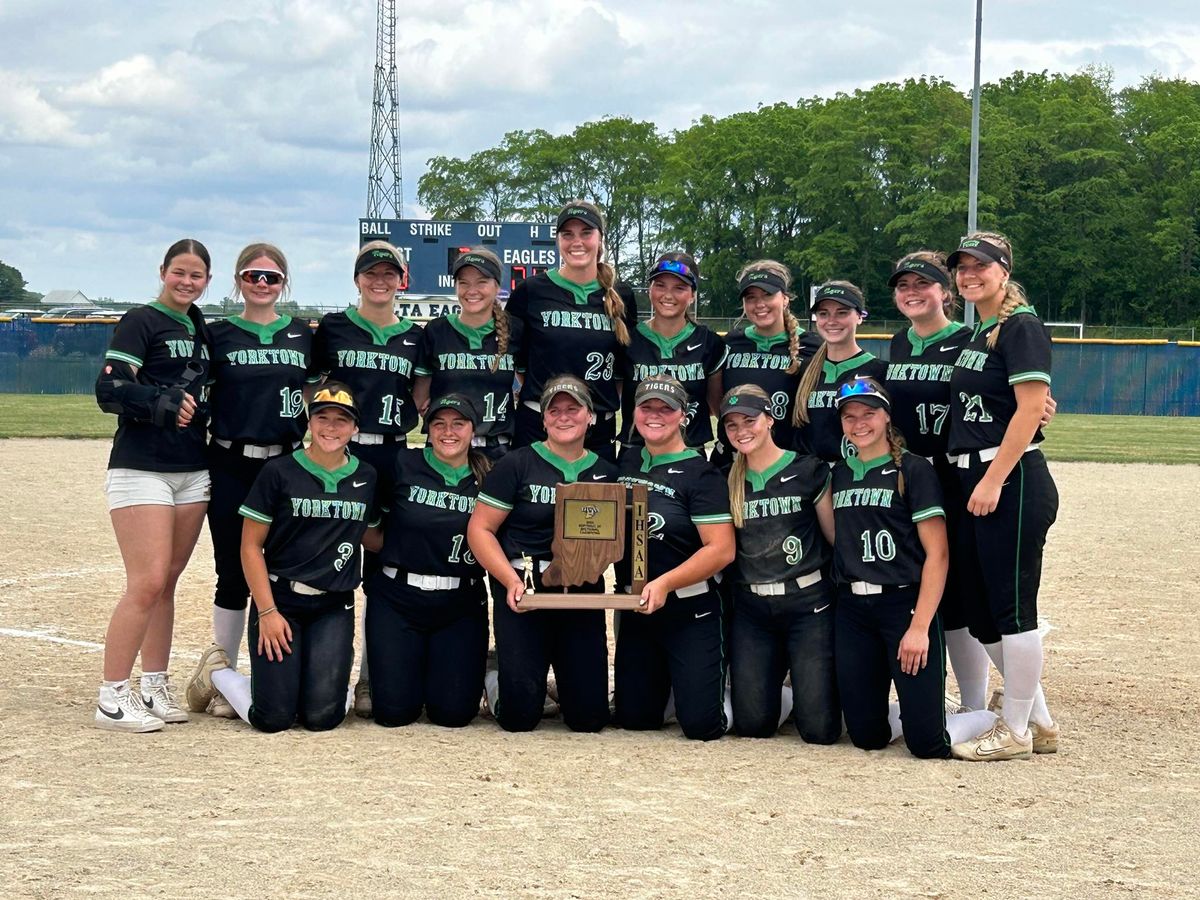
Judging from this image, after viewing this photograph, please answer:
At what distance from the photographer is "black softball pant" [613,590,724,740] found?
5.37m

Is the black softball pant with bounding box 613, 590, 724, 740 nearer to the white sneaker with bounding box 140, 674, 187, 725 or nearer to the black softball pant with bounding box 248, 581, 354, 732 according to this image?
the black softball pant with bounding box 248, 581, 354, 732

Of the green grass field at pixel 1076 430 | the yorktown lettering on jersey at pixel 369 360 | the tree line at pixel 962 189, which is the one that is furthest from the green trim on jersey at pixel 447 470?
the tree line at pixel 962 189

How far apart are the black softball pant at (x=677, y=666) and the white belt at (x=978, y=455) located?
1.08 meters

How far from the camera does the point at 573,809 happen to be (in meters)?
4.30

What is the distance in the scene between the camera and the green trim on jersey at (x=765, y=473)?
5.41 m

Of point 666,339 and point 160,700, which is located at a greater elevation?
point 666,339

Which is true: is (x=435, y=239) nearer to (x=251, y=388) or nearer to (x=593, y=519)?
(x=251, y=388)

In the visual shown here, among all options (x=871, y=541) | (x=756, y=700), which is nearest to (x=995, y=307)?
(x=871, y=541)

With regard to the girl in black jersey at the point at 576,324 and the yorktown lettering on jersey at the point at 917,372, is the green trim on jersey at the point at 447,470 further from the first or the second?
the yorktown lettering on jersey at the point at 917,372

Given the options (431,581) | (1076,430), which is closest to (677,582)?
(431,581)

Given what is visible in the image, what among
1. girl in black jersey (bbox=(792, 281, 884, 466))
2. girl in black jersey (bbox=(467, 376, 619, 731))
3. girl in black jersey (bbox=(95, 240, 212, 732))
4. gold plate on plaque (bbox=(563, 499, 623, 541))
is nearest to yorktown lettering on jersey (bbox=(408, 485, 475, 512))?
girl in black jersey (bbox=(467, 376, 619, 731))

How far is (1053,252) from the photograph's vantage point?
49.9 meters

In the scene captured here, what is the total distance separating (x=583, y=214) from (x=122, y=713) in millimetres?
2720

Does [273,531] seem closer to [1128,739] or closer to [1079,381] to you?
[1128,739]
